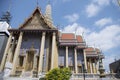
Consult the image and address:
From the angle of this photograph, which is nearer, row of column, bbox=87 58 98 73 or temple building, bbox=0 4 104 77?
temple building, bbox=0 4 104 77

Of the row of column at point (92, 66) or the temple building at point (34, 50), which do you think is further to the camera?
the row of column at point (92, 66)

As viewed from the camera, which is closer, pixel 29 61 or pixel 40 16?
pixel 29 61

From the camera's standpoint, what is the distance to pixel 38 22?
2464cm

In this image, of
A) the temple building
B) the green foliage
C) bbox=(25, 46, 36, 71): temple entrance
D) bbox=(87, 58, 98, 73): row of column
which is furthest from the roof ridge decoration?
bbox=(87, 58, 98, 73): row of column

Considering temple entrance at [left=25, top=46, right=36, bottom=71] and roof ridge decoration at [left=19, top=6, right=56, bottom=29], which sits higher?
roof ridge decoration at [left=19, top=6, right=56, bottom=29]

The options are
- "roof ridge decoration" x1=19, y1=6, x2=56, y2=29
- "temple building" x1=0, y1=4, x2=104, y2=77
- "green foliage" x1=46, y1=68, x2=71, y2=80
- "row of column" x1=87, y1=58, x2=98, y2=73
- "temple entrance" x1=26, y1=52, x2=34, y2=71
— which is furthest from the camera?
"row of column" x1=87, y1=58, x2=98, y2=73

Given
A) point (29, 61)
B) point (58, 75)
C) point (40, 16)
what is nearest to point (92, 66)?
point (29, 61)

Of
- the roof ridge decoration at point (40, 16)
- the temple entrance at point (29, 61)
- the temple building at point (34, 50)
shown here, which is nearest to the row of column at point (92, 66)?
the temple building at point (34, 50)

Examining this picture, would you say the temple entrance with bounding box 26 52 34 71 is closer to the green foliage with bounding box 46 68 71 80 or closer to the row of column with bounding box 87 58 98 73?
the green foliage with bounding box 46 68 71 80

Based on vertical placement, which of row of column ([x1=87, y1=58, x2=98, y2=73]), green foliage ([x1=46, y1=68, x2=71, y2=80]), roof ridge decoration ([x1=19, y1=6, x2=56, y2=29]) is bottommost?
green foliage ([x1=46, y1=68, x2=71, y2=80])

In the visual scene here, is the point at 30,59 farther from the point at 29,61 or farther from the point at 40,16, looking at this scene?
the point at 40,16

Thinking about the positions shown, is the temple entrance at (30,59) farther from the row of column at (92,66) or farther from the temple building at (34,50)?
the row of column at (92,66)

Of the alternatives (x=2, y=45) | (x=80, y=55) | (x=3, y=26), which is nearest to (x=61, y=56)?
(x=80, y=55)

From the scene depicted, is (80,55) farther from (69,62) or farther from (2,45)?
(2,45)
